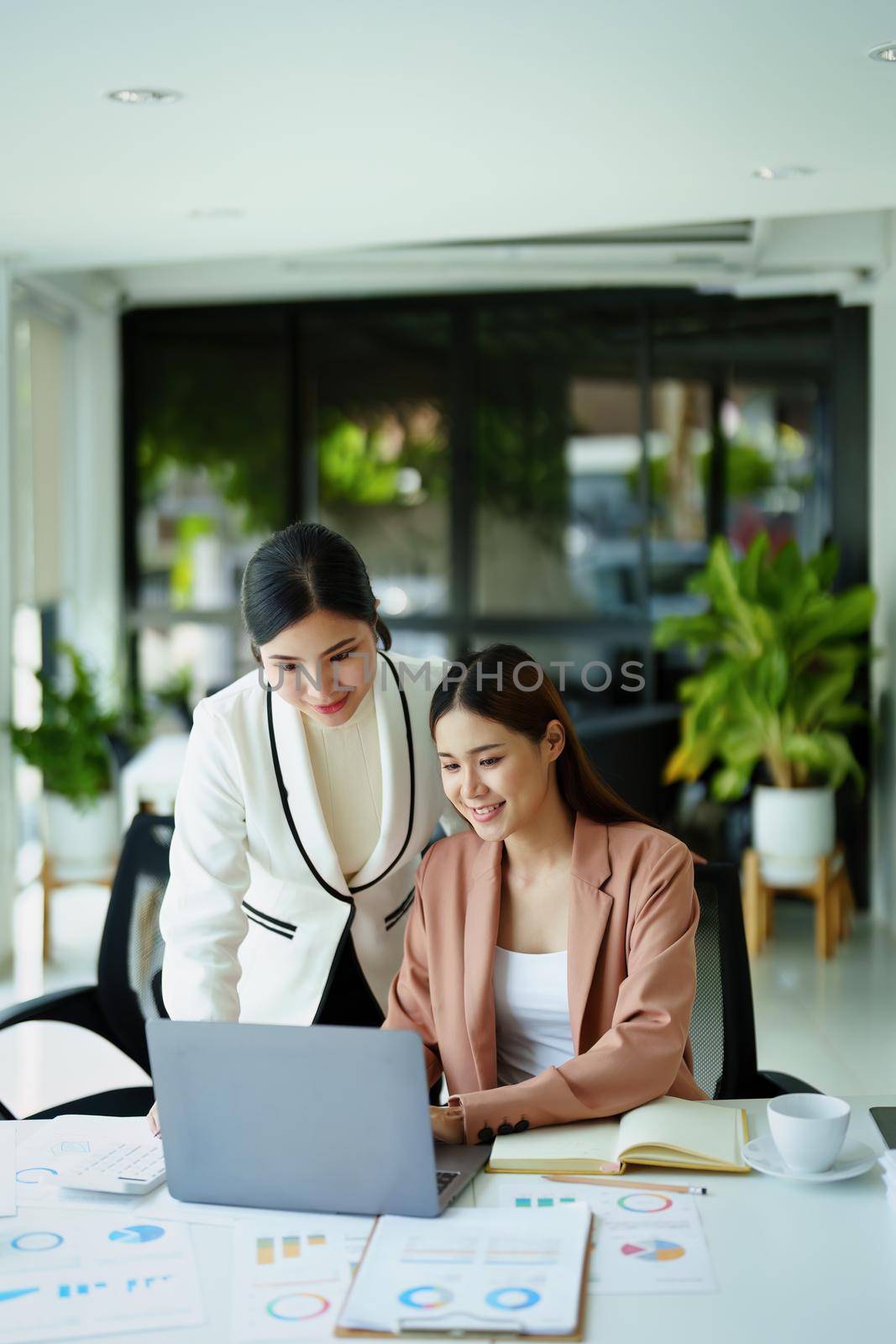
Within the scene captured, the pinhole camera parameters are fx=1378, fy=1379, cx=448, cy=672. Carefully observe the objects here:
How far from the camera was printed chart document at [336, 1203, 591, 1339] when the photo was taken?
1.37m

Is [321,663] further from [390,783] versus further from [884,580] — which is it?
[884,580]

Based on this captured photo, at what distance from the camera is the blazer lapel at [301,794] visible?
2.29m

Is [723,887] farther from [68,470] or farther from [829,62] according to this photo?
[68,470]

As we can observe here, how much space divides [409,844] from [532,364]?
4719mm

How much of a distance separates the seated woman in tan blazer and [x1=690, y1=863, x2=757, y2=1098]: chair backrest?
21 cm

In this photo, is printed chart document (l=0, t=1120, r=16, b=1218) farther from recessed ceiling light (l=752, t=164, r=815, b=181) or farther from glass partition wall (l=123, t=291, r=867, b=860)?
glass partition wall (l=123, t=291, r=867, b=860)

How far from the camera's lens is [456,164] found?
12.8 ft

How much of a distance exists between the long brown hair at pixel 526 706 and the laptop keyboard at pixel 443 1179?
66 centimetres

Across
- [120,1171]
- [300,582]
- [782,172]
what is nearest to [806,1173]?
[120,1171]

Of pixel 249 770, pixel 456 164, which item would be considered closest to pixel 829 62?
pixel 456 164

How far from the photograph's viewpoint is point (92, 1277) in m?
1.50

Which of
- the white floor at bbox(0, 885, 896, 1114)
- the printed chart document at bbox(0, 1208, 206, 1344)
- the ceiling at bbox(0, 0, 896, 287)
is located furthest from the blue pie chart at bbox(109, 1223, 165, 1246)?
the white floor at bbox(0, 885, 896, 1114)

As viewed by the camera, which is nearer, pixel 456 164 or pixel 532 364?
pixel 456 164

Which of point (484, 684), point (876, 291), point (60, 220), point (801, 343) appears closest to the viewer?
point (484, 684)
